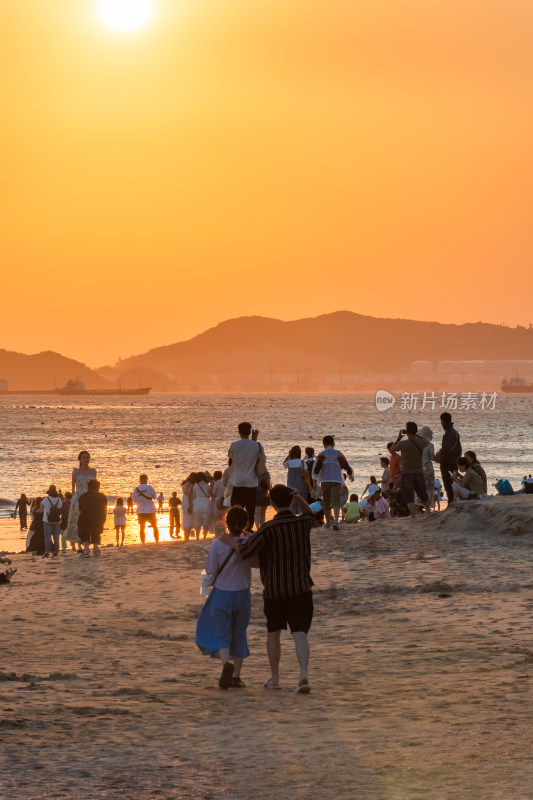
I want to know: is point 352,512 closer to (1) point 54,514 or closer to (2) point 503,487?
(2) point 503,487

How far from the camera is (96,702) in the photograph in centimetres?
820

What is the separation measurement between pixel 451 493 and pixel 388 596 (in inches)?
270

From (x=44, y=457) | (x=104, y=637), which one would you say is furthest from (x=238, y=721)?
(x=44, y=457)

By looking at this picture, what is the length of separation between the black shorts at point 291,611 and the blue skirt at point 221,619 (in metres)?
0.25

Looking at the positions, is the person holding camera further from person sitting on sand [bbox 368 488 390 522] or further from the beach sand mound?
person sitting on sand [bbox 368 488 390 522]

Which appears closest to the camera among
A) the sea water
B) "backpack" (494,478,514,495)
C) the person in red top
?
the person in red top

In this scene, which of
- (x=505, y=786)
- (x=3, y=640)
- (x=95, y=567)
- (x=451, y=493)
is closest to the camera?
(x=505, y=786)

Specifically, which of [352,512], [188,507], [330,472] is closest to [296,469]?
[330,472]

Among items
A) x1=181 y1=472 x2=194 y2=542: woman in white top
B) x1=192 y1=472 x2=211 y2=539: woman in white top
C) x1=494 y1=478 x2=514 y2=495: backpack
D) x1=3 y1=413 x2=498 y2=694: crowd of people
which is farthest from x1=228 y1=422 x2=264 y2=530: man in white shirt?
x1=494 y1=478 x2=514 y2=495: backpack

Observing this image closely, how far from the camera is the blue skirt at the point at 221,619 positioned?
8492 mm

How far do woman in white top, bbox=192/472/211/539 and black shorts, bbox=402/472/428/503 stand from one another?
3.80 meters

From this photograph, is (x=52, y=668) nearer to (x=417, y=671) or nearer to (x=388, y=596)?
(x=417, y=671)

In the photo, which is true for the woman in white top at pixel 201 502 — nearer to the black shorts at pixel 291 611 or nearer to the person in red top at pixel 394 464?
the person in red top at pixel 394 464

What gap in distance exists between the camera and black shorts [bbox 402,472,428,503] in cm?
1830
